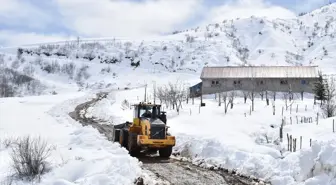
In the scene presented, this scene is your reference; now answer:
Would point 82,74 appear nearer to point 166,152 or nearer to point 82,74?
point 82,74

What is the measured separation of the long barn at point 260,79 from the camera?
202 ft

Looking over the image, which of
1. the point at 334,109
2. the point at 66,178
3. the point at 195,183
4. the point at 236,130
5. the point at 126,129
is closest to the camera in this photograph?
the point at 66,178

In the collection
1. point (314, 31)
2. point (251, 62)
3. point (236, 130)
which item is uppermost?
point (314, 31)

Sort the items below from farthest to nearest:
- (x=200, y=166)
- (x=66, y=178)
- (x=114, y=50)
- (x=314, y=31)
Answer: (x=314, y=31) < (x=114, y=50) < (x=200, y=166) < (x=66, y=178)

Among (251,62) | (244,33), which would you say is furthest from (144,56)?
(244,33)

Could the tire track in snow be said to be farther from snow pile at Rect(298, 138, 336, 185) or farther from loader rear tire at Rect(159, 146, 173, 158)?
snow pile at Rect(298, 138, 336, 185)

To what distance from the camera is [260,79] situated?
6303 cm

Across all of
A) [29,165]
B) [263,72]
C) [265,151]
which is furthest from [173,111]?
[29,165]

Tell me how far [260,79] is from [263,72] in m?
1.91

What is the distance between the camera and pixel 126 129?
19.5m

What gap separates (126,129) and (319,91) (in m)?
34.6

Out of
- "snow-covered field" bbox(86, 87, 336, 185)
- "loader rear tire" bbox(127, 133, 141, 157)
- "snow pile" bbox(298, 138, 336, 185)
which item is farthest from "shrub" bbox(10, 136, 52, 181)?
"snow pile" bbox(298, 138, 336, 185)

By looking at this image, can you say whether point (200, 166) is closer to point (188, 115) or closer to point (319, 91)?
point (188, 115)

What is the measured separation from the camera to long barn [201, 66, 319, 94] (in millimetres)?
61469
